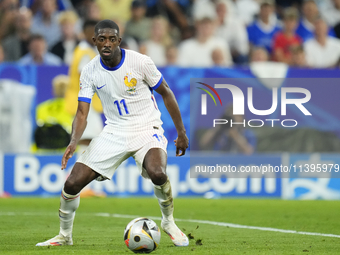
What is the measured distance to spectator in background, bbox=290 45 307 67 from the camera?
13766mm

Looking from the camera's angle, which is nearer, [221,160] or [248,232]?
[248,232]

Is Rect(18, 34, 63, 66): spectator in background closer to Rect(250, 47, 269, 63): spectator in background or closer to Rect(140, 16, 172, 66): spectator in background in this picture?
Rect(140, 16, 172, 66): spectator in background

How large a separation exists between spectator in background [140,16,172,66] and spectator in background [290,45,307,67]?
2866 mm

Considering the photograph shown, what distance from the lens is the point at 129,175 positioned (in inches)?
486

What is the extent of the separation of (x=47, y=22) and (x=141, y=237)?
9.85 metres

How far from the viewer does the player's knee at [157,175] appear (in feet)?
19.0

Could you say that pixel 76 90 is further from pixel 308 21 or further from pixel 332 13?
pixel 332 13

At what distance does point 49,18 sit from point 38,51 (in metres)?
1.27

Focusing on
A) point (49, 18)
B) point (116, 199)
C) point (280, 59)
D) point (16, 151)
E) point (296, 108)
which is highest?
point (49, 18)

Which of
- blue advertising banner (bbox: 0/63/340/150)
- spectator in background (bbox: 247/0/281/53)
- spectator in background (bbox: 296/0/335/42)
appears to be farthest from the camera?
spectator in background (bbox: 296/0/335/42)

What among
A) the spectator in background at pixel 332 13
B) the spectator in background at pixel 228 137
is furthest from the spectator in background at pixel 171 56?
the spectator in background at pixel 332 13

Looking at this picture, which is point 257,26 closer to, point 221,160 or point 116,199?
point 221,160

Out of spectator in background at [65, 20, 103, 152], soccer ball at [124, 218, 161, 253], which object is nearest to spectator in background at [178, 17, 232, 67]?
spectator in background at [65, 20, 103, 152]

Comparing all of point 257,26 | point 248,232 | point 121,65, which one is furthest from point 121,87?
point 257,26
